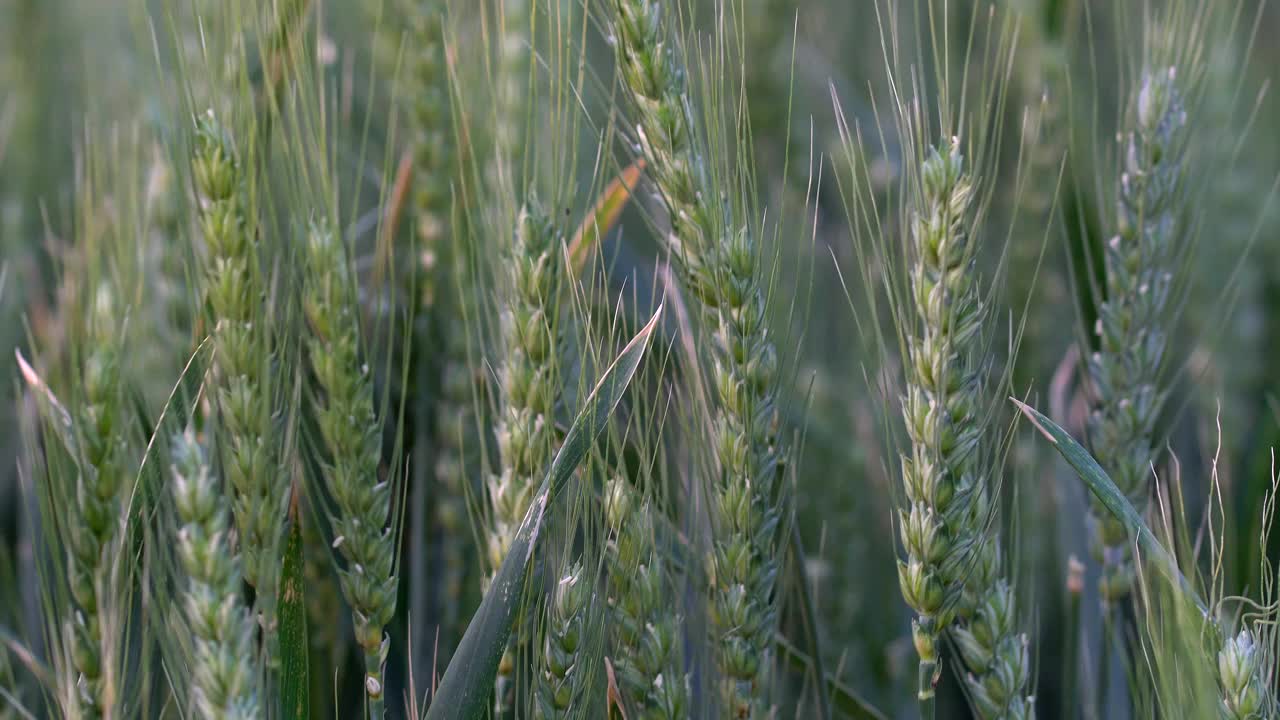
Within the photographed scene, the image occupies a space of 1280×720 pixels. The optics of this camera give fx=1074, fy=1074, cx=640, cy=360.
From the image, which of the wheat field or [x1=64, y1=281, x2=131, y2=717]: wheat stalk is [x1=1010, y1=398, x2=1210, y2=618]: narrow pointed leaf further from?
[x1=64, y1=281, x2=131, y2=717]: wheat stalk

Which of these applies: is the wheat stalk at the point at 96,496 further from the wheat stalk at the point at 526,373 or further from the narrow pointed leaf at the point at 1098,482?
the narrow pointed leaf at the point at 1098,482

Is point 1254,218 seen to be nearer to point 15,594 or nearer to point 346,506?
point 346,506

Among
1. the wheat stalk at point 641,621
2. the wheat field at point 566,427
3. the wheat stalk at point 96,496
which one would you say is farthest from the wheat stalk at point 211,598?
the wheat stalk at point 641,621

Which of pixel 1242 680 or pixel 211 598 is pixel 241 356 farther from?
pixel 1242 680

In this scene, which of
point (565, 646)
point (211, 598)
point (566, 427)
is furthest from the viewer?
point (566, 427)

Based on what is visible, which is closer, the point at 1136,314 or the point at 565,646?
the point at 565,646

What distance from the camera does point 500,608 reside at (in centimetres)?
66

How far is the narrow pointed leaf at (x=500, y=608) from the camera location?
66 cm

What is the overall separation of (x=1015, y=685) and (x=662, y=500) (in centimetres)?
27

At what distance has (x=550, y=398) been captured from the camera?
70 cm

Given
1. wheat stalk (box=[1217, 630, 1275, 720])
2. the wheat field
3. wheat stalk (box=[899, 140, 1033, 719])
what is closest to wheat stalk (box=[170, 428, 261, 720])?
the wheat field

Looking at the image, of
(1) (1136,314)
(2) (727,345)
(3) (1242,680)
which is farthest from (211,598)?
(1) (1136,314)

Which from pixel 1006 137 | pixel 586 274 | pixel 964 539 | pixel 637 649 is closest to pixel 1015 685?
pixel 964 539

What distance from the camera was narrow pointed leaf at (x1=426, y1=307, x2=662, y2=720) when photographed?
656 mm
